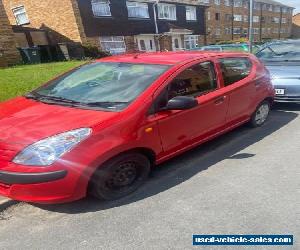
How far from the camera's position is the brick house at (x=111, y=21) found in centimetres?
2328

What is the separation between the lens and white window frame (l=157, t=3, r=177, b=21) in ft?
98.1

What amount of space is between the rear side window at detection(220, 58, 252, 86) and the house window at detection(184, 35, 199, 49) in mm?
29420

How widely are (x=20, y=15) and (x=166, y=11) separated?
44.3 ft

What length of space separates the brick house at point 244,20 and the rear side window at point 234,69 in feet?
111

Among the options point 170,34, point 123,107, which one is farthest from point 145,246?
point 170,34

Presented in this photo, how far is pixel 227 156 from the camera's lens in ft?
14.4

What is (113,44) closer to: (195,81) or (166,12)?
(166,12)

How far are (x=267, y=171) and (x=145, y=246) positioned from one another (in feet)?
6.57

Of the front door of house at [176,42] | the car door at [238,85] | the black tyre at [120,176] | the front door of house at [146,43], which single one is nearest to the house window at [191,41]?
the front door of house at [176,42]

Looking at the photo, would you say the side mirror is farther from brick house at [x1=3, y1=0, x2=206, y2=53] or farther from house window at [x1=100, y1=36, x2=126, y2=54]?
house window at [x1=100, y1=36, x2=126, y2=54]

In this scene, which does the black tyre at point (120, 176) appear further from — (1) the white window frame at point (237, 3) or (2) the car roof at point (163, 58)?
(1) the white window frame at point (237, 3)

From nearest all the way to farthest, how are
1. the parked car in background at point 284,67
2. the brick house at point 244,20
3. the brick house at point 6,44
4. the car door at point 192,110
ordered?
1. the car door at point 192,110
2. the parked car in background at point 284,67
3. the brick house at point 6,44
4. the brick house at point 244,20

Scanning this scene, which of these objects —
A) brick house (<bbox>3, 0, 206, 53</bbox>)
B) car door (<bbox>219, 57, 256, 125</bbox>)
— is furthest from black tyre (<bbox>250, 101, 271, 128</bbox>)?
brick house (<bbox>3, 0, 206, 53</bbox>)

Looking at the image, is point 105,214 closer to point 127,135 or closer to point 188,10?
point 127,135
